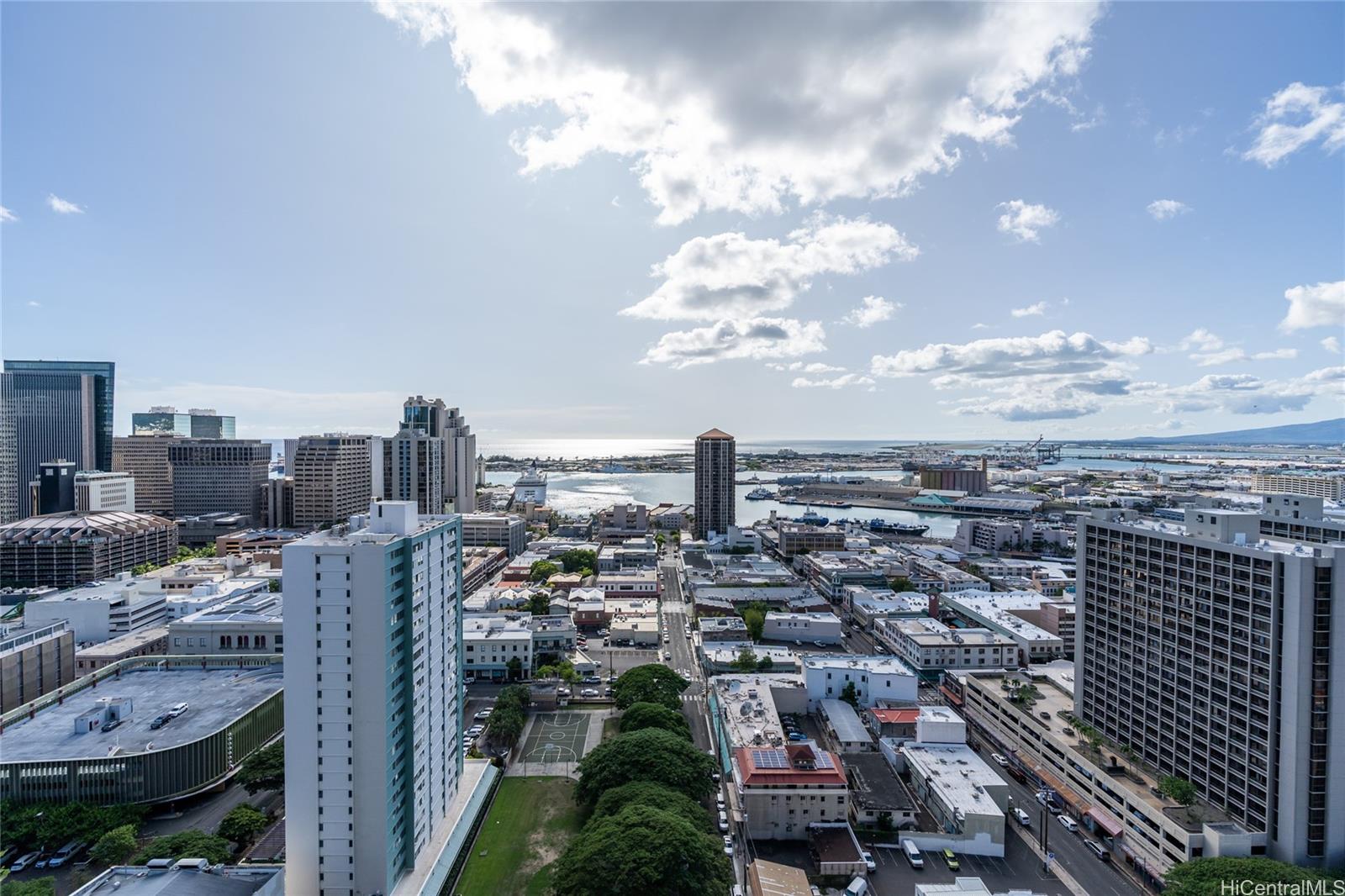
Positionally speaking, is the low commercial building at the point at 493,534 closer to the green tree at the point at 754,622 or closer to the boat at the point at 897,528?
the green tree at the point at 754,622

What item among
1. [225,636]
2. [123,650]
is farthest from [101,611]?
[225,636]

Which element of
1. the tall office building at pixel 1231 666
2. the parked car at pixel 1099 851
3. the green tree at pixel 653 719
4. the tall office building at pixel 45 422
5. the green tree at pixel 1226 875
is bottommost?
the parked car at pixel 1099 851

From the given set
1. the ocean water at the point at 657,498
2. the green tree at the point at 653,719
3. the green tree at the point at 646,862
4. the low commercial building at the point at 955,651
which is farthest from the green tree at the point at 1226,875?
the ocean water at the point at 657,498

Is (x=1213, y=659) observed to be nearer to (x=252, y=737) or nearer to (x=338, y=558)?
(x=338, y=558)

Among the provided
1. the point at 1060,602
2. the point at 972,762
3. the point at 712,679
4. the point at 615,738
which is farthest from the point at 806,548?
the point at 615,738

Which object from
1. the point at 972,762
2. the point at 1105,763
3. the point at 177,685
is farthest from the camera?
the point at 177,685

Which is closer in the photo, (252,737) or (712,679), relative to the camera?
(252,737)

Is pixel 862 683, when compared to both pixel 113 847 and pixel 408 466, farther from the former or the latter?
pixel 408 466
